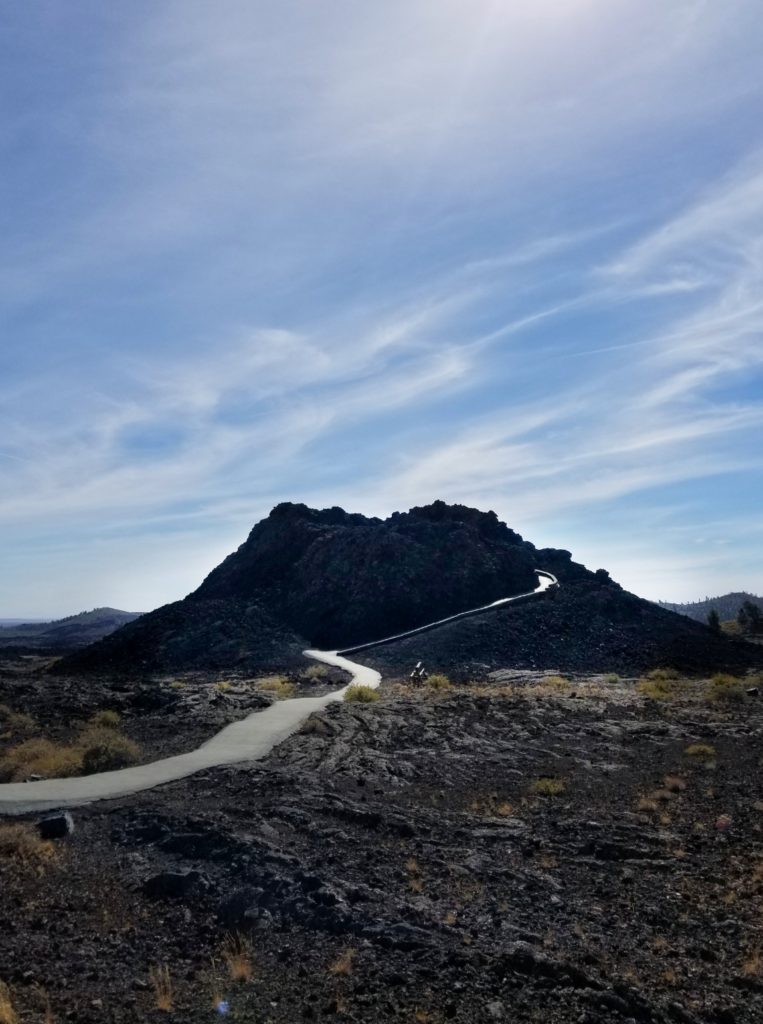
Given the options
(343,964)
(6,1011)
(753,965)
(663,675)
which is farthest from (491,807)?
(663,675)

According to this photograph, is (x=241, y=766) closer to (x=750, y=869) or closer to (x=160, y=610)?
(x=750, y=869)

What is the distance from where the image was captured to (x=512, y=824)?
640 inches

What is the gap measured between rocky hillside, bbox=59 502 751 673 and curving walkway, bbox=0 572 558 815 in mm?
28853

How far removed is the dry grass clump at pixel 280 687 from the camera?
3837cm

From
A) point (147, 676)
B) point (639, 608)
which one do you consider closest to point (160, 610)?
point (147, 676)

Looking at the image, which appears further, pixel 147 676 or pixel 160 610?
pixel 160 610

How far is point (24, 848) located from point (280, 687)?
28.2m

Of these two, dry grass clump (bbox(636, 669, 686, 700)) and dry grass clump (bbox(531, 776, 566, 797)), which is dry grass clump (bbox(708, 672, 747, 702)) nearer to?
dry grass clump (bbox(636, 669, 686, 700))

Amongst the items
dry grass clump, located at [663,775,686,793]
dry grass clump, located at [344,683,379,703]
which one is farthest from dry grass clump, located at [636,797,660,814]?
dry grass clump, located at [344,683,379,703]

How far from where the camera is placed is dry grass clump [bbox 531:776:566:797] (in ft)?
63.1

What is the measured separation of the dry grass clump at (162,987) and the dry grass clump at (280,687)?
1063 inches

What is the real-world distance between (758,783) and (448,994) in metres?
14.6

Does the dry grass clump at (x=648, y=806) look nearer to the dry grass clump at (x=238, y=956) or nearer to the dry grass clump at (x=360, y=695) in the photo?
the dry grass clump at (x=238, y=956)

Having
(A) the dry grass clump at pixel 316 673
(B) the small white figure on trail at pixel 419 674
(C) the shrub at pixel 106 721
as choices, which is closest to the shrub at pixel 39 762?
(C) the shrub at pixel 106 721
